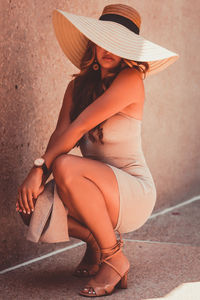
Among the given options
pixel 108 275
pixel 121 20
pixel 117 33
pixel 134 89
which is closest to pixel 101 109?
pixel 134 89

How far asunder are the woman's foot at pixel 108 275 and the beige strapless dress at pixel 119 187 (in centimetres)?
17

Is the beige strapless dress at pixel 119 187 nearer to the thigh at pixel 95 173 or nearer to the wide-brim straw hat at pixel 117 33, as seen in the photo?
the thigh at pixel 95 173

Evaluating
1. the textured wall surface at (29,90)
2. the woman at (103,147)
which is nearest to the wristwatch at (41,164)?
the woman at (103,147)

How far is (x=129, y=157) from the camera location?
2881 millimetres

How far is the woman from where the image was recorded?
8.45ft

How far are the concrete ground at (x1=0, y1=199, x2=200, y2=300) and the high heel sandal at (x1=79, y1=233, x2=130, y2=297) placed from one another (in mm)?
39

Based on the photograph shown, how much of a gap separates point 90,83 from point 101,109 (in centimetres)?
33

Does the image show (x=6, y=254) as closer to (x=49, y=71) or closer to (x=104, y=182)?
(x=104, y=182)

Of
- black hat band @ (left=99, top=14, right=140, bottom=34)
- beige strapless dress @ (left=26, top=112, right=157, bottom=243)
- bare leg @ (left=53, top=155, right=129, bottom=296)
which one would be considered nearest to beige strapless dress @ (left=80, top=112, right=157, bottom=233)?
beige strapless dress @ (left=26, top=112, right=157, bottom=243)

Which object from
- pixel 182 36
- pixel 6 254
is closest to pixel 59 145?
pixel 6 254

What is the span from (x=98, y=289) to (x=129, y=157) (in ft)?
2.31

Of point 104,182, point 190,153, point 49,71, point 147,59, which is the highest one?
point 147,59

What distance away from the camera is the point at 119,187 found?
105 inches

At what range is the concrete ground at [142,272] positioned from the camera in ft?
8.61
